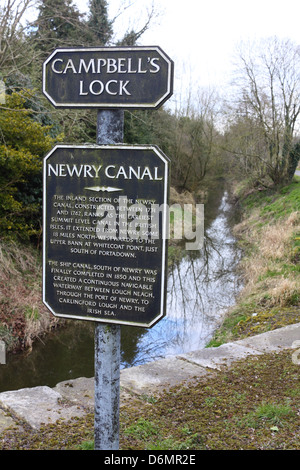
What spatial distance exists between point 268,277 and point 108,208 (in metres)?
8.57

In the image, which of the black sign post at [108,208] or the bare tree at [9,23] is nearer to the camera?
the black sign post at [108,208]

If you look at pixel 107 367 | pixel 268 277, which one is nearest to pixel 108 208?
pixel 107 367

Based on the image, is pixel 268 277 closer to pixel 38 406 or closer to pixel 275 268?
pixel 275 268

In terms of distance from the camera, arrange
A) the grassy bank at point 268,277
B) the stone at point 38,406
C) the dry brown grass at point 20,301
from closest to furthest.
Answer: the stone at point 38,406
the grassy bank at point 268,277
the dry brown grass at point 20,301

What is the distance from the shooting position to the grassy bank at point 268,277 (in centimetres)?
789

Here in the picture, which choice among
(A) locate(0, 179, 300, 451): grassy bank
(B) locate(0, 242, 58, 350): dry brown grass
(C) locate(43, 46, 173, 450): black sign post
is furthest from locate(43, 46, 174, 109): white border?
(B) locate(0, 242, 58, 350): dry brown grass

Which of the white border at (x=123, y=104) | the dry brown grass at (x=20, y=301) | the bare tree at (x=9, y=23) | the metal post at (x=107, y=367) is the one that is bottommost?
the dry brown grass at (x=20, y=301)

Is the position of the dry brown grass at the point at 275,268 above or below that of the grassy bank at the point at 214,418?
above

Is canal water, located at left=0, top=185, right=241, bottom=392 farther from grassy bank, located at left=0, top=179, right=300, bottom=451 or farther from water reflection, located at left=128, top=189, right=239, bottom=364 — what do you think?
grassy bank, located at left=0, top=179, right=300, bottom=451

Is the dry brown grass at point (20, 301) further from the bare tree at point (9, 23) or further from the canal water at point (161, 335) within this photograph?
the bare tree at point (9, 23)

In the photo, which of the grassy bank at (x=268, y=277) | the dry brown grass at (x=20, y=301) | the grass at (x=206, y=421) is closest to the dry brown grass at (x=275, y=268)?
the grassy bank at (x=268, y=277)

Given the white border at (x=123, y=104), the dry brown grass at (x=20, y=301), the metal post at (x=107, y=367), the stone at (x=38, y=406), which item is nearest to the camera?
the white border at (x=123, y=104)

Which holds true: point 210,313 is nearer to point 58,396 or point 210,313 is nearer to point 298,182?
point 58,396

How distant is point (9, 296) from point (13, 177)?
294 centimetres
